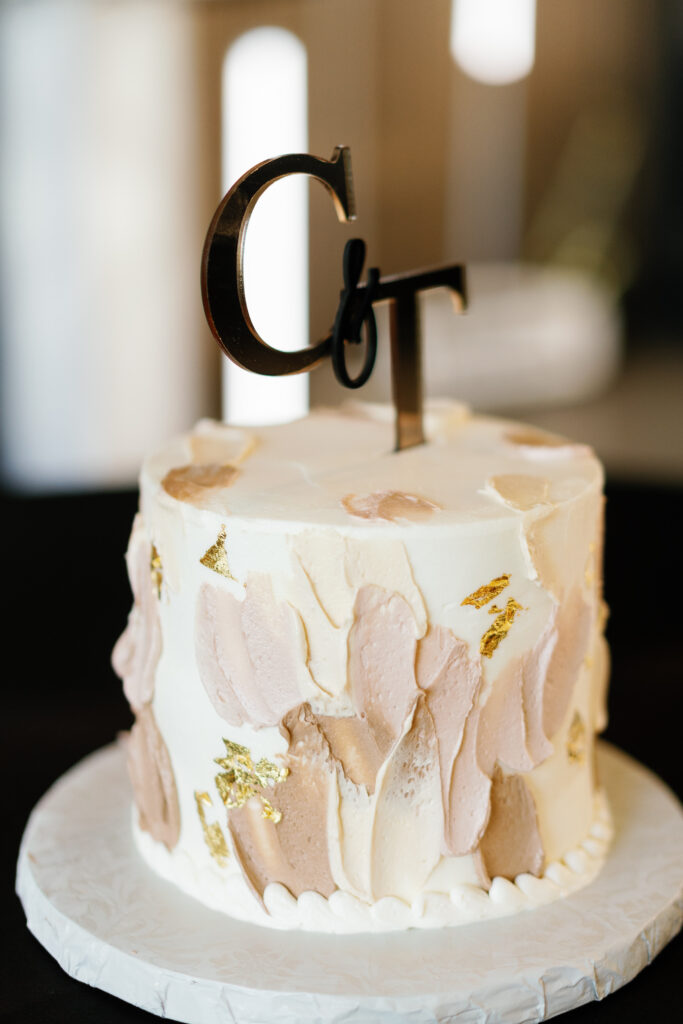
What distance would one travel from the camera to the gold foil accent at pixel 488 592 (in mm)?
1214

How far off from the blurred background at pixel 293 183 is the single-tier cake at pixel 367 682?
1.62m

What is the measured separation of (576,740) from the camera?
1.36m

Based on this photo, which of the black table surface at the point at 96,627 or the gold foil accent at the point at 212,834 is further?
the black table surface at the point at 96,627

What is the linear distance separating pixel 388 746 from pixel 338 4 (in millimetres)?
2303

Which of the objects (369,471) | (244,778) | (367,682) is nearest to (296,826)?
(244,778)

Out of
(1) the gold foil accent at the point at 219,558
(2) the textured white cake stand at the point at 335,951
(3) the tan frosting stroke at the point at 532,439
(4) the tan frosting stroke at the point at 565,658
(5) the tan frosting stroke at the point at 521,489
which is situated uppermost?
(3) the tan frosting stroke at the point at 532,439

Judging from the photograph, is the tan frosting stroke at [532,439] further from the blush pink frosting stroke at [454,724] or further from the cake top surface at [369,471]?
the blush pink frosting stroke at [454,724]

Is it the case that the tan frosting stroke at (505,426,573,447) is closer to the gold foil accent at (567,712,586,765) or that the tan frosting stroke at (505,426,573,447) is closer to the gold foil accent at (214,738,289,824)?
the gold foil accent at (567,712,586,765)

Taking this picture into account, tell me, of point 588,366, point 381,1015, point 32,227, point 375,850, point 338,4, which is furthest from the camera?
point 588,366

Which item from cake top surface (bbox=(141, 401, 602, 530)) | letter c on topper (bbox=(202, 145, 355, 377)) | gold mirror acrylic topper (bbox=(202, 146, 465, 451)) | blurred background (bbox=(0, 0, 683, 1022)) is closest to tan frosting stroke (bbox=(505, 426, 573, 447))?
cake top surface (bbox=(141, 401, 602, 530))

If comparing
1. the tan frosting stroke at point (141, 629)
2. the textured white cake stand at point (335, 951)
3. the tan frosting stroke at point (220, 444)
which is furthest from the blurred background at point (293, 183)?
the textured white cake stand at point (335, 951)

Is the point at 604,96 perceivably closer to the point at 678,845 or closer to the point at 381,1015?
the point at 678,845

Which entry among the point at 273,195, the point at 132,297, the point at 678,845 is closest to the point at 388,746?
the point at 678,845

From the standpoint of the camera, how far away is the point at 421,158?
10.4ft
